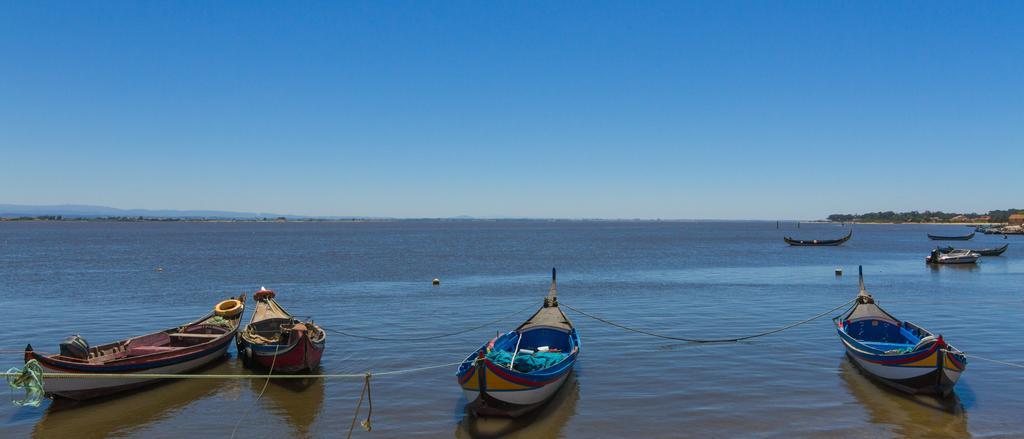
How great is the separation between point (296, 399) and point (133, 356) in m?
5.75

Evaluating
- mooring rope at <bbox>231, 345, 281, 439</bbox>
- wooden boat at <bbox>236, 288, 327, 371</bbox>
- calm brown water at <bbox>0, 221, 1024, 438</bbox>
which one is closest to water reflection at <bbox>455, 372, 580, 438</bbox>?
calm brown water at <bbox>0, 221, 1024, 438</bbox>

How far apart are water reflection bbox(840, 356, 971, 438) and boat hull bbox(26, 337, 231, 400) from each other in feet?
64.5

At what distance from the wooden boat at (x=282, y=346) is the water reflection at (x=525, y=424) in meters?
5.74

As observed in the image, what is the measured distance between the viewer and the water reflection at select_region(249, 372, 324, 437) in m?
16.1

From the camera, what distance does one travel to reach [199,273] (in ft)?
174

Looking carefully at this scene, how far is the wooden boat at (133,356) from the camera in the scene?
16.3 metres

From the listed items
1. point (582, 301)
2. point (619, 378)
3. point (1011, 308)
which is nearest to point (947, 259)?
point (1011, 308)

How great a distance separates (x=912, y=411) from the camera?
16.1 meters

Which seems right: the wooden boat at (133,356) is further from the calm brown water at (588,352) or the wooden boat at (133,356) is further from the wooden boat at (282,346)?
the wooden boat at (282,346)

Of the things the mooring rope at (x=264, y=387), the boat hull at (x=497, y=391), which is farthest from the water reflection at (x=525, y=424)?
the mooring rope at (x=264, y=387)

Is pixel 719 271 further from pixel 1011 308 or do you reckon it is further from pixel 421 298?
pixel 421 298

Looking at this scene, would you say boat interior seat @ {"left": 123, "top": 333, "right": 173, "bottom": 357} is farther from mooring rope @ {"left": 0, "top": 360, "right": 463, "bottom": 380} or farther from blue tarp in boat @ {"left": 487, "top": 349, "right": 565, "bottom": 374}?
blue tarp in boat @ {"left": 487, "top": 349, "right": 565, "bottom": 374}

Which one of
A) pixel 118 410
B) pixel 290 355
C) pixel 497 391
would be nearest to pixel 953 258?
pixel 497 391

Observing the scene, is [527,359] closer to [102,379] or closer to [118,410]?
[118,410]
